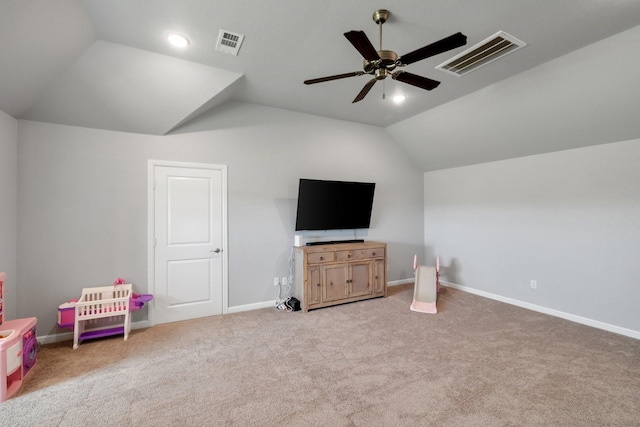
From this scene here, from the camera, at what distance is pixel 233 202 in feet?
12.4

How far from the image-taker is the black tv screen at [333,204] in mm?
4031

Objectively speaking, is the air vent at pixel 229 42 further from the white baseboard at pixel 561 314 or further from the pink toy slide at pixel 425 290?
the white baseboard at pixel 561 314

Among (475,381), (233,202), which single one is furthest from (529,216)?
(233,202)

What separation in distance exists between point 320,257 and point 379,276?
3.75 feet

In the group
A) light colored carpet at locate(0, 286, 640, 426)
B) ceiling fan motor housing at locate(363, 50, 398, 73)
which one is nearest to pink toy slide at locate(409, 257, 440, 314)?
light colored carpet at locate(0, 286, 640, 426)

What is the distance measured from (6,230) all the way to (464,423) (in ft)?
14.1

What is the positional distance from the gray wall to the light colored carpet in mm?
730

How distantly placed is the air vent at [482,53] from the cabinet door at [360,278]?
278cm

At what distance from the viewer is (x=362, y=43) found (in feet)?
5.92

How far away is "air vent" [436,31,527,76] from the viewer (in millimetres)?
2407

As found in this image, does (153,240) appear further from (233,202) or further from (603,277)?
(603,277)

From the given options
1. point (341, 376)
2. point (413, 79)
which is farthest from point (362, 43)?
point (341, 376)

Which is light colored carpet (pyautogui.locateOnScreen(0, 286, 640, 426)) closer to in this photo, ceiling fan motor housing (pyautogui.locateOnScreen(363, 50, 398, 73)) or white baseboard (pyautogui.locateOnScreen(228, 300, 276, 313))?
white baseboard (pyautogui.locateOnScreen(228, 300, 276, 313))

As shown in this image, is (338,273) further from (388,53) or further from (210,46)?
(210,46)
